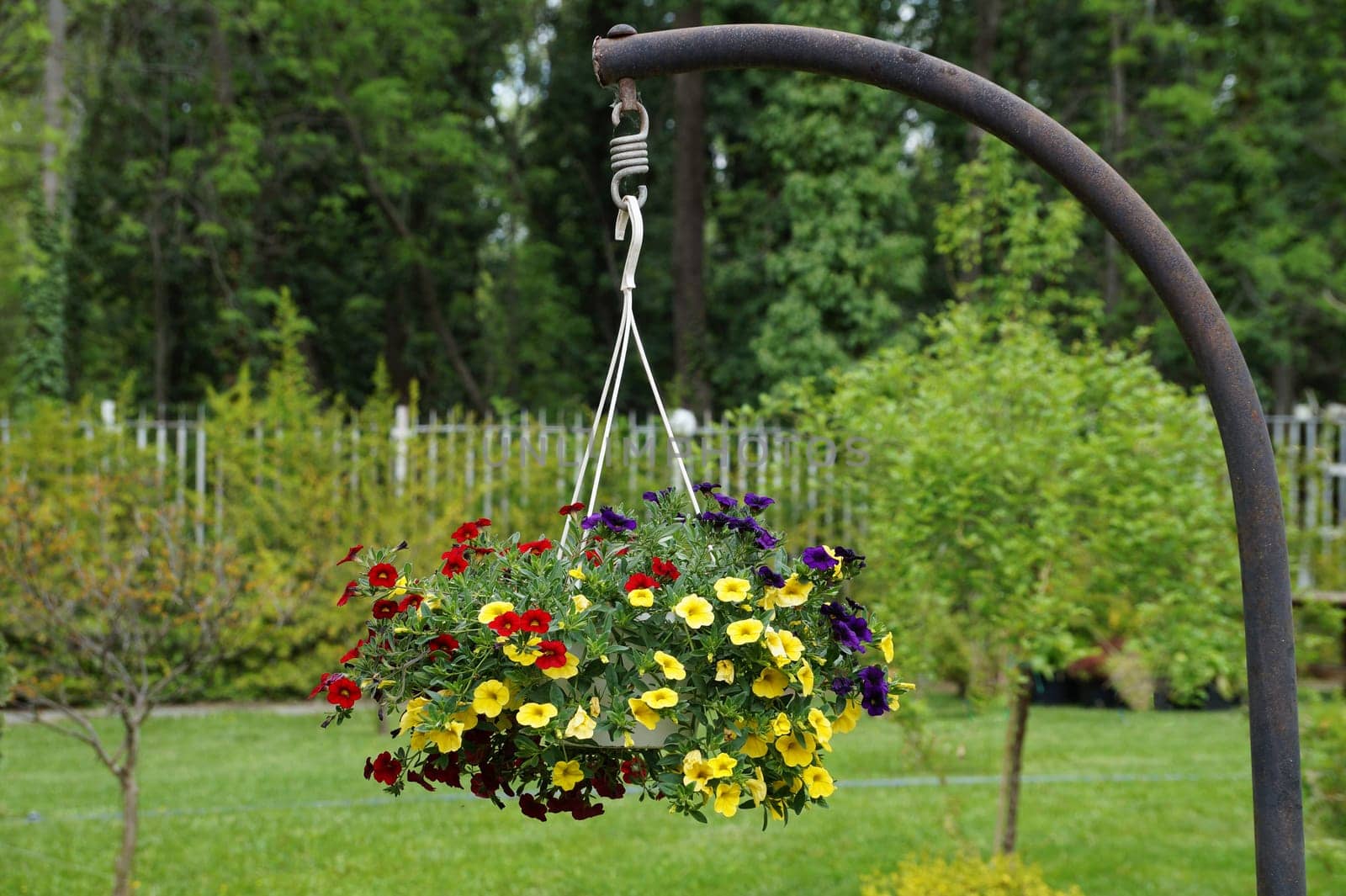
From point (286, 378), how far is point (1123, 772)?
6.47 meters

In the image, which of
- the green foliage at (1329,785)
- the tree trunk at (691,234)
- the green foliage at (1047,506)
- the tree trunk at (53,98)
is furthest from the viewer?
the tree trunk at (691,234)

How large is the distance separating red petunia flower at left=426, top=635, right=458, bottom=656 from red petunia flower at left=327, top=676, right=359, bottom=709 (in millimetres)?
121

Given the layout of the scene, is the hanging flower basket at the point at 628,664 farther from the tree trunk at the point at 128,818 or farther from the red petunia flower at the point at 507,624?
the tree trunk at the point at 128,818

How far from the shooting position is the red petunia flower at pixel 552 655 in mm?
1749

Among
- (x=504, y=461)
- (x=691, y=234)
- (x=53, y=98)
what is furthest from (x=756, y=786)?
(x=53, y=98)

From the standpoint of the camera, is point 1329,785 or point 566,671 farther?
point 1329,785

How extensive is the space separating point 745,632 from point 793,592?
138 mm

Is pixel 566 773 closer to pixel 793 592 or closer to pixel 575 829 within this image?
pixel 793 592

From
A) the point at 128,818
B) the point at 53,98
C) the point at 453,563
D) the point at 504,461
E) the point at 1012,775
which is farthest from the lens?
the point at 53,98

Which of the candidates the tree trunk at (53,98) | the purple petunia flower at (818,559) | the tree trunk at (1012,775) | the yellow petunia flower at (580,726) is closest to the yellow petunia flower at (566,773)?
the yellow petunia flower at (580,726)

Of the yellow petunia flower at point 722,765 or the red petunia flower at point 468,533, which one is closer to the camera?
the yellow petunia flower at point 722,765

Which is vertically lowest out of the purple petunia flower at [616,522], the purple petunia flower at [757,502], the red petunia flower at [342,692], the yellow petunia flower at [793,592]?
the red petunia flower at [342,692]

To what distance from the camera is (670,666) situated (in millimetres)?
1777

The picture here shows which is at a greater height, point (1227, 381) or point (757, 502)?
point (1227, 381)
